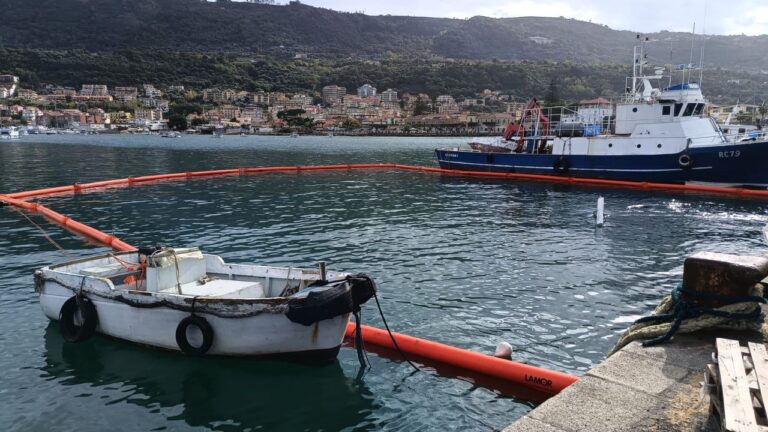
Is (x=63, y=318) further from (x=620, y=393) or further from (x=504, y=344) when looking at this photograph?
(x=620, y=393)

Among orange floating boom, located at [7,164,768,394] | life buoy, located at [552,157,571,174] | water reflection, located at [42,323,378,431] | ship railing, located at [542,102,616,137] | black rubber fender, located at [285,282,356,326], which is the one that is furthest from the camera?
ship railing, located at [542,102,616,137]

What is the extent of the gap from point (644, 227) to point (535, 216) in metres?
4.07

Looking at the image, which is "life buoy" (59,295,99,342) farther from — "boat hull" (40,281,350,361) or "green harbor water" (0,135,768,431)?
"boat hull" (40,281,350,361)

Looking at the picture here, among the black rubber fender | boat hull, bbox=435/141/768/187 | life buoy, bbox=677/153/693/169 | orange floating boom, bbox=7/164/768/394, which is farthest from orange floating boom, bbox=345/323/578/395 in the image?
life buoy, bbox=677/153/693/169

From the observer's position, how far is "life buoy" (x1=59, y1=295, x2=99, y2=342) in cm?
847

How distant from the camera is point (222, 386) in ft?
23.8

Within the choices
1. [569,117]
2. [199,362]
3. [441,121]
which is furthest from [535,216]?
[441,121]

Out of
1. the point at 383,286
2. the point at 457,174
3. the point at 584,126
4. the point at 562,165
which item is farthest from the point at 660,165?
the point at 383,286

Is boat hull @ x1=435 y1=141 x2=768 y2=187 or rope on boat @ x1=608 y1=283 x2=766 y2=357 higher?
boat hull @ x1=435 y1=141 x2=768 y2=187

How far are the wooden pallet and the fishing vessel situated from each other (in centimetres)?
2746

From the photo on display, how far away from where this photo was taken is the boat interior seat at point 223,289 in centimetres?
851

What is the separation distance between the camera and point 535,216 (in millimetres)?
21312

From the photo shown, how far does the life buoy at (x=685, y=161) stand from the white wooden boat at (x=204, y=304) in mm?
27348

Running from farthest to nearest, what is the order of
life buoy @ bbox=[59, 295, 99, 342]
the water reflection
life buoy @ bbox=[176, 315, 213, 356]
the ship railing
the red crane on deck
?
the red crane on deck < the ship railing < life buoy @ bbox=[59, 295, 99, 342] < life buoy @ bbox=[176, 315, 213, 356] < the water reflection
